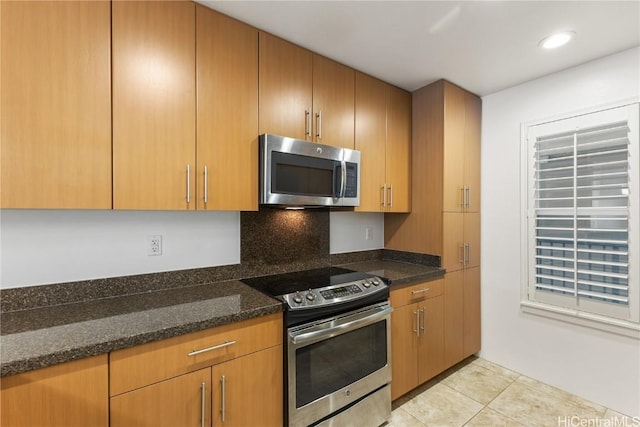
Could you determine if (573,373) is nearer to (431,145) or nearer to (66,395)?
(431,145)

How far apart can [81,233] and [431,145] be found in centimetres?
248

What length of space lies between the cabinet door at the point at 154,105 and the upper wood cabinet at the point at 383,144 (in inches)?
48.2

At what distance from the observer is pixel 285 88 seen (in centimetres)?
185

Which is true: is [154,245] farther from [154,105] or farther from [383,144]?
[383,144]

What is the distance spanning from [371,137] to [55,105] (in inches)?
74.2

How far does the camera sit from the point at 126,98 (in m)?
1.33

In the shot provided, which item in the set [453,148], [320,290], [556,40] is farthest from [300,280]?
[556,40]

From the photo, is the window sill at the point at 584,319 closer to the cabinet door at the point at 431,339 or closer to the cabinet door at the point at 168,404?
the cabinet door at the point at 431,339

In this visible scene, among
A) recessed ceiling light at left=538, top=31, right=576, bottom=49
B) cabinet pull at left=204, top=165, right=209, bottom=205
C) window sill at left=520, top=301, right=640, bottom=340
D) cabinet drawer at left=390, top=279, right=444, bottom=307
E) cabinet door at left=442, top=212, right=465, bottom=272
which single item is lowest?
window sill at left=520, top=301, right=640, bottom=340

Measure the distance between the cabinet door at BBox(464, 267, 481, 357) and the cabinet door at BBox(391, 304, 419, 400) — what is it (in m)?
0.70

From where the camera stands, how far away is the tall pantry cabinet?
7.83ft

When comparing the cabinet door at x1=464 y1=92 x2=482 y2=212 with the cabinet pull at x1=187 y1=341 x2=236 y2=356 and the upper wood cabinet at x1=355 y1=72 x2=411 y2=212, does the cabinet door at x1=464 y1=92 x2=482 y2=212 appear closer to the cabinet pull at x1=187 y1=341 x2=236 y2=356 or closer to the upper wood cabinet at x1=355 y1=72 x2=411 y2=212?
the upper wood cabinet at x1=355 y1=72 x2=411 y2=212

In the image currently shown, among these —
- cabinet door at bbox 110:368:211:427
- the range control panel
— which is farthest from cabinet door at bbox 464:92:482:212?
cabinet door at bbox 110:368:211:427

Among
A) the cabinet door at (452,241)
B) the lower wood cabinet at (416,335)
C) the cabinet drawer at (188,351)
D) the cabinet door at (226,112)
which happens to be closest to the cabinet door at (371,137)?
the cabinet door at (452,241)
